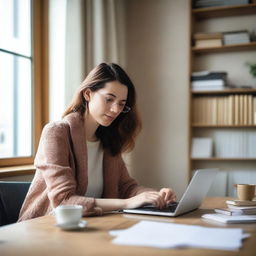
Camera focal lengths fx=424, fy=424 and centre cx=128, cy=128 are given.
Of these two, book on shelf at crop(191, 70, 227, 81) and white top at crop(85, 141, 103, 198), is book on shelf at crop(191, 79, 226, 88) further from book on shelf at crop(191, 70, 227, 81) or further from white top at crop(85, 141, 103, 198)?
white top at crop(85, 141, 103, 198)

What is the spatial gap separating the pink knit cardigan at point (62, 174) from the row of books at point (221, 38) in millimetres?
1917

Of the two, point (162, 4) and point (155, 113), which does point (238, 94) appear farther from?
point (162, 4)

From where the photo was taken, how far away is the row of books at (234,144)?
3547mm

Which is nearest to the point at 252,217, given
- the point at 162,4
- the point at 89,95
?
the point at 89,95

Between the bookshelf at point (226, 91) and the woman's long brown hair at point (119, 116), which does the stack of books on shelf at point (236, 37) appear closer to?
the bookshelf at point (226, 91)

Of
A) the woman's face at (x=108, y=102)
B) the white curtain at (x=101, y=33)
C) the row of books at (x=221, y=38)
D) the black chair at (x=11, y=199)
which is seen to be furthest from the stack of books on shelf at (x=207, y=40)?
the black chair at (x=11, y=199)

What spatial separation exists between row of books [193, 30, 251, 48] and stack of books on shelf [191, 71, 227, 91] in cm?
24

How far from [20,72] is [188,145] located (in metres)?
1.55

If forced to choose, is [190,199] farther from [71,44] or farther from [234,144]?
[234,144]

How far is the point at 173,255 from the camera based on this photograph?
101 cm

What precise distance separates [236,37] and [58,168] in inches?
93.7

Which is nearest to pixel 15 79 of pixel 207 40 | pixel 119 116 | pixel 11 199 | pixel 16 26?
pixel 16 26

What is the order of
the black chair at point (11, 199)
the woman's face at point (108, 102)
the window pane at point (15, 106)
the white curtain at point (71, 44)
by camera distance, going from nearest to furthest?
the black chair at point (11, 199) → the woman's face at point (108, 102) → the window pane at point (15, 106) → the white curtain at point (71, 44)

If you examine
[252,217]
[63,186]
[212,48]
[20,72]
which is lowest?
[252,217]
